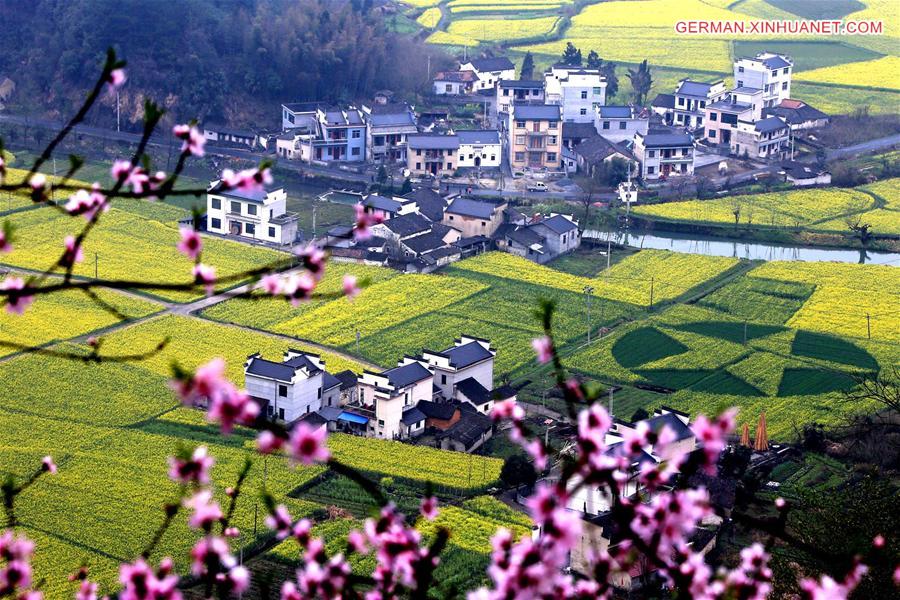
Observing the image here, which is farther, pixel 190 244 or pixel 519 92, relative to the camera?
pixel 519 92

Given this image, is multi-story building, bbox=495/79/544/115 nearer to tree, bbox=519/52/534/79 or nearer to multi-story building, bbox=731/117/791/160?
tree, bbox=519/52/534/79

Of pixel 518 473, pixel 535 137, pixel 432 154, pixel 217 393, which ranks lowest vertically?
pixel 518 473

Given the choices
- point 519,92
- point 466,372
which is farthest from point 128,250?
point 519,92

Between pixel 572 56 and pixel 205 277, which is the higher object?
pixel 205 277

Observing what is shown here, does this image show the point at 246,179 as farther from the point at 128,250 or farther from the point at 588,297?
the point at 128,250

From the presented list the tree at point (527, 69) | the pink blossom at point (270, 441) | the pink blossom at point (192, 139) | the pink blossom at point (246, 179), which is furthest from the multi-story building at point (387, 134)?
the pink blossom at point (270, 441)

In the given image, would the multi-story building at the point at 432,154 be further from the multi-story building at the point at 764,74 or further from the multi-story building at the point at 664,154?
the multi-story building at the point at 764,74

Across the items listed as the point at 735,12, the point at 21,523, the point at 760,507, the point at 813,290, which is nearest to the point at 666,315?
the point at 813,290
